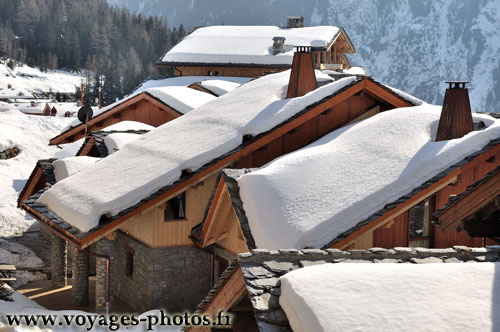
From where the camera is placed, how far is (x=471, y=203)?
9.68 metres

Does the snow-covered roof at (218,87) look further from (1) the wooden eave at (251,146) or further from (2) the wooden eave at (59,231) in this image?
(2) the wooden eave at (59,231)

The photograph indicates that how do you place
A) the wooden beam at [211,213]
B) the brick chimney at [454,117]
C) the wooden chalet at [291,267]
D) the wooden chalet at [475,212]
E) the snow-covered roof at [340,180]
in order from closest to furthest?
the wooden chalet at [291,267], the wooden chalet at [475,212], the snow-covered roof at [340,180], the wooden beam at [211,213], the brick chimney at [454,117]

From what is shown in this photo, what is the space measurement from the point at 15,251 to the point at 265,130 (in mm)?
12626

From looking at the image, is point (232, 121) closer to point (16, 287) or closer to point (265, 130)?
point (265, 130)

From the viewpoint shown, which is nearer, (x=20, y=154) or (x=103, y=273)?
(x=103, y=273)

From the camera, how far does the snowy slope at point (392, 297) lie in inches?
234

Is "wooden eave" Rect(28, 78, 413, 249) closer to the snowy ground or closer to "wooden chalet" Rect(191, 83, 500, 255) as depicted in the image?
"wooden chalet" Rect(191, 83, 500, 255)

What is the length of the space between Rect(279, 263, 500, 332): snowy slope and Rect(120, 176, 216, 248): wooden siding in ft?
40.4

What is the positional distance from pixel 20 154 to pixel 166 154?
24202 mm

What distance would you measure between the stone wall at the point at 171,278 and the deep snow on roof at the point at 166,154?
6.57 feet

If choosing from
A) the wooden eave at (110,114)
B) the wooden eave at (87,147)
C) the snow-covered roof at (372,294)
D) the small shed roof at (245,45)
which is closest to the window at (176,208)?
the wooden eave at (87,147)

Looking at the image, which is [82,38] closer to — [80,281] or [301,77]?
[301,77]

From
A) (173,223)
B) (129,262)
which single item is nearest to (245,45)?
(129,262)

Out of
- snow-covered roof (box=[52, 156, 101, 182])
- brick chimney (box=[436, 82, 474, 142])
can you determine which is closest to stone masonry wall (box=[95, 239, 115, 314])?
snow-covered roof (box=[52, 156, 101, 182])
